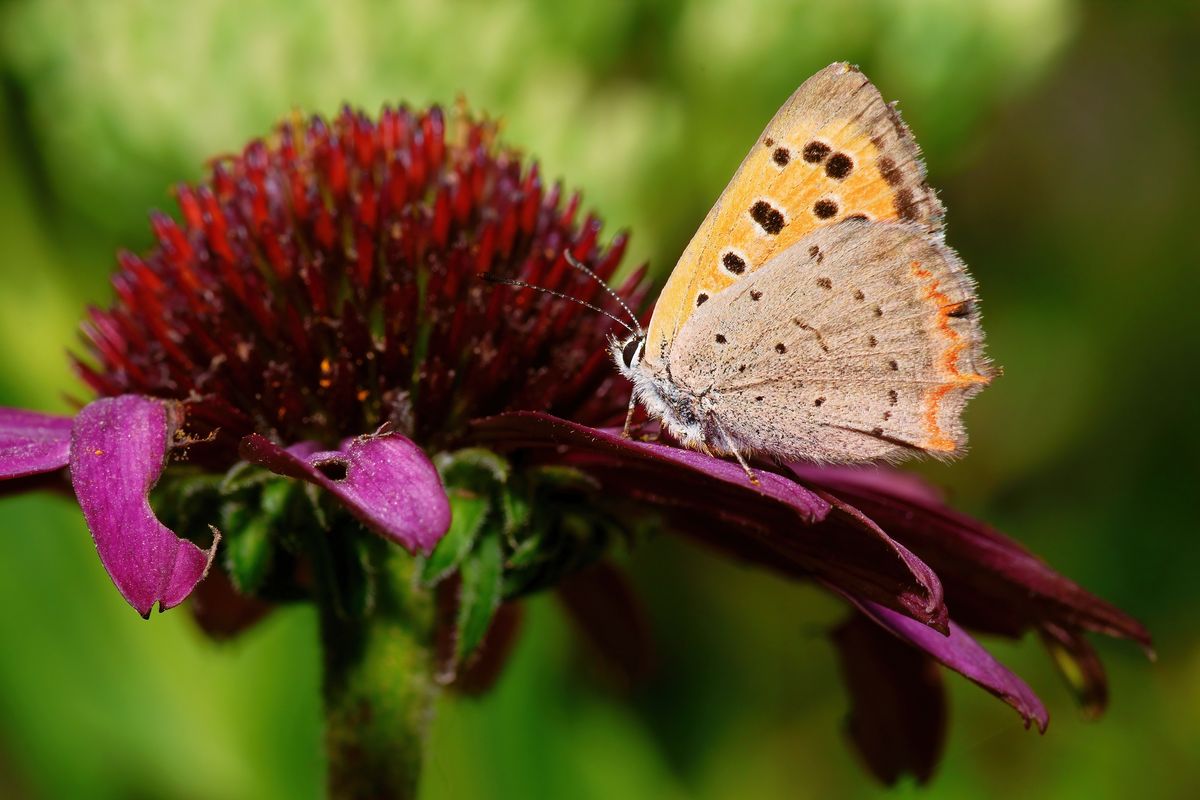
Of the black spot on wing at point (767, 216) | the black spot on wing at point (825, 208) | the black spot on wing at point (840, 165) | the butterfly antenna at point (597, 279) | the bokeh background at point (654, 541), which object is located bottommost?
the bokeh background at point (654, 541)

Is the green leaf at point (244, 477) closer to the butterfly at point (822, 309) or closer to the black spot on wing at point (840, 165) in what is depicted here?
the butterfly at point (822, 309)

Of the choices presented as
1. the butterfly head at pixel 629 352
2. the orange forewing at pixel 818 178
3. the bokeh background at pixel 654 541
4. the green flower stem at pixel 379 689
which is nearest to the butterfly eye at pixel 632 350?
the butterfly head at pixel 629 352

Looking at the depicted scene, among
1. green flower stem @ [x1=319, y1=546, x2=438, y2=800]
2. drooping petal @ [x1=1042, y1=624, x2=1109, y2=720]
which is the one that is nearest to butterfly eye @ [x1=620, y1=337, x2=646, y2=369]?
green flower stem @ [x1=319, y1=546, x2=438, y2=800]

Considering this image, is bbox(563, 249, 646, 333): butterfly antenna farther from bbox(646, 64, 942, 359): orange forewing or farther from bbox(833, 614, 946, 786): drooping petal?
bbox(833, 614, 946, 786): drooping petal

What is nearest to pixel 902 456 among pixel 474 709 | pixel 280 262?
pixel 280 262

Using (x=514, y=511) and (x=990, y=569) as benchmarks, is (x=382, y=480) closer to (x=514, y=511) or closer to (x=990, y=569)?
(x=514, y=511)

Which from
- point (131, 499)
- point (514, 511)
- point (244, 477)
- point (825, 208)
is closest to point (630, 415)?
point (514, 511)
